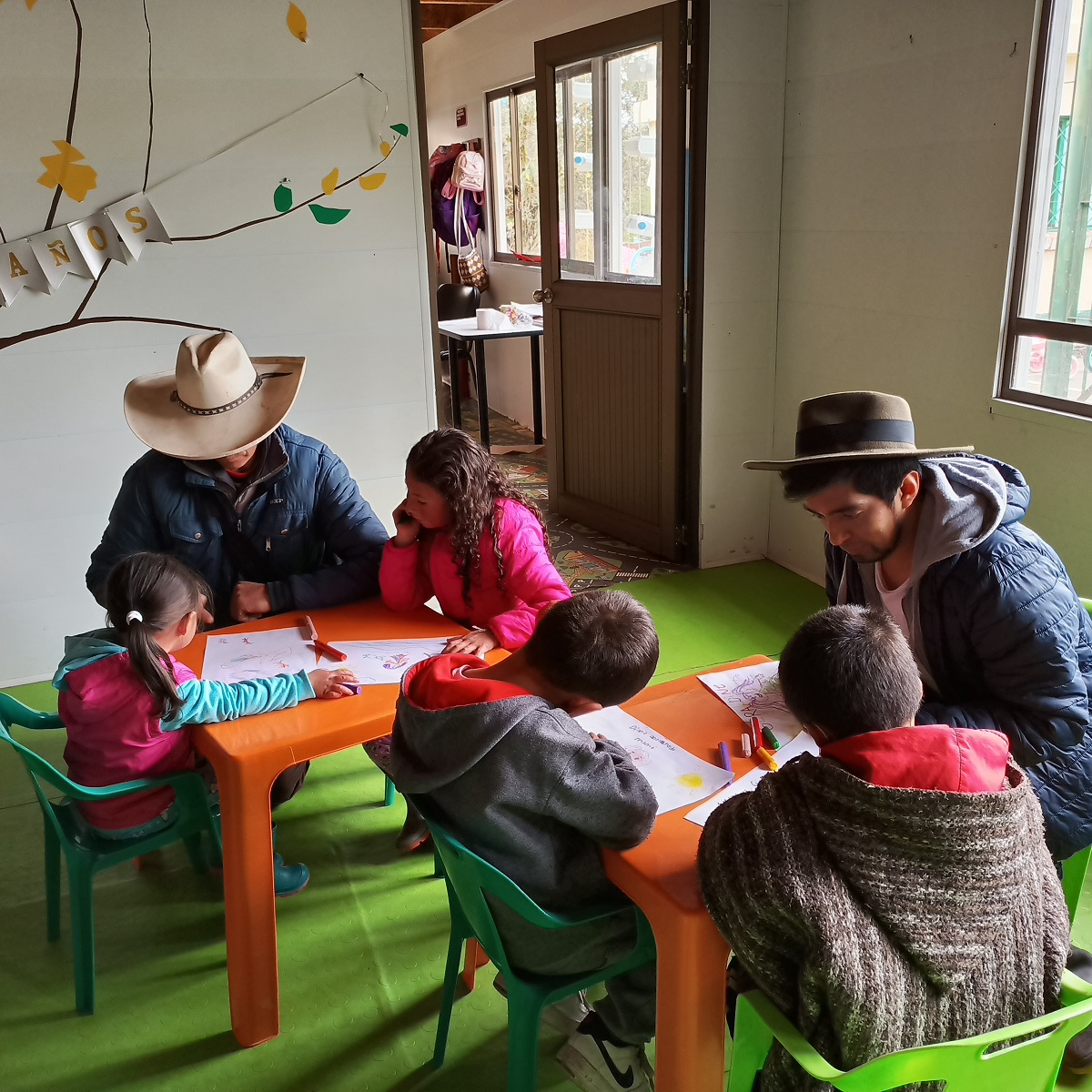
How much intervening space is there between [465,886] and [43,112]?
2802 millimetres

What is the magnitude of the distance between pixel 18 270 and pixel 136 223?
15.2 inches

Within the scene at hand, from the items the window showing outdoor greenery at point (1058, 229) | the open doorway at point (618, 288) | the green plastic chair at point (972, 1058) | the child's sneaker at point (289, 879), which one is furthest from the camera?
Result: the open doorway at point (618, 288)

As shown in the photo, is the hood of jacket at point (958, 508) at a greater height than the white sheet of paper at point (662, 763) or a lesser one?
greater

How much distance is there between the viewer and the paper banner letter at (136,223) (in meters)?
3.21

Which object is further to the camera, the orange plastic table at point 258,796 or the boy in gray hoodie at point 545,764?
the orange plastic table at point 258,796

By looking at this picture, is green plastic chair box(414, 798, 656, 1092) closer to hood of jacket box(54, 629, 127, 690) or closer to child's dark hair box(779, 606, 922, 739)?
child's dark hair box(779, 606, 922, 739)

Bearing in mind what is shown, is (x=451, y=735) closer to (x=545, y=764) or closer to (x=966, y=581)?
(x=545, y=764)

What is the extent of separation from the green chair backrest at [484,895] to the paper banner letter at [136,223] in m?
2.49

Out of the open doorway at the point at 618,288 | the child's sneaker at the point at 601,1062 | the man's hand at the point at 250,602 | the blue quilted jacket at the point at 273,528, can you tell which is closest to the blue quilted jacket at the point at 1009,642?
the child's sneaker at the point at 601,1062

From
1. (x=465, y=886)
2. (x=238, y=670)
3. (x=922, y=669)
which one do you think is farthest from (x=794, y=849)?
(x=238, y=670)

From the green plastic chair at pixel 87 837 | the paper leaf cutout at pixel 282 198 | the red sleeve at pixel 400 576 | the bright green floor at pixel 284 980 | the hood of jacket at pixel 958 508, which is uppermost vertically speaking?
the paper leaf cutout at pixel 282 198

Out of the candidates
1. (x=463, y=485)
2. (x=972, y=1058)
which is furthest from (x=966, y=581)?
(x=463, y=485)

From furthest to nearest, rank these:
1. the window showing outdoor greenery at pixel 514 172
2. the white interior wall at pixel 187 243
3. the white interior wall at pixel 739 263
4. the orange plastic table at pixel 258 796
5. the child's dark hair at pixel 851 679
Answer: the window showing outdoor greenery at pixel 514 172 < the white interior wall at pixel 739 263 < the white interior wall at pixel 187 243 < the orange plastic table at pixel 258 796 < the child's dark hair at pixel 851 679

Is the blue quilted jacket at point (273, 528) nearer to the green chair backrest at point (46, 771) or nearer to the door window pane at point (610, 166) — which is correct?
the green chair backrest at point (46, 771)
